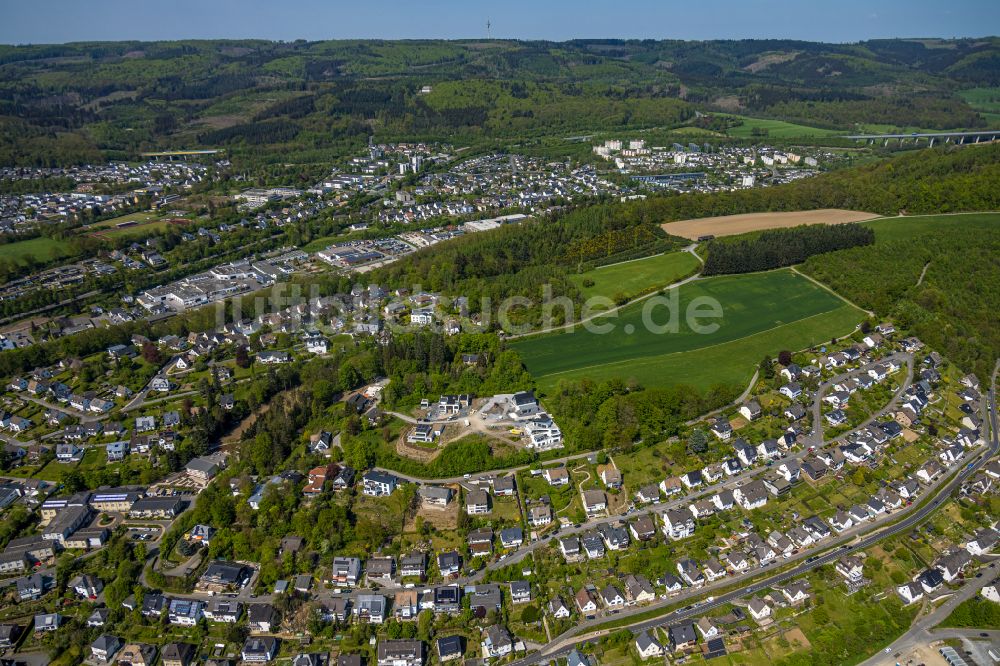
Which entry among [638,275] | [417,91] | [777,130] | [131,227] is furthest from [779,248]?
[417,91]

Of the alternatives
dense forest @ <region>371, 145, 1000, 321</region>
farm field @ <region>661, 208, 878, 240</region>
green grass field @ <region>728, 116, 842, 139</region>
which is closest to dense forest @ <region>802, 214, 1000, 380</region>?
dense forest @ <region>371, 145, 1000, 321</region>

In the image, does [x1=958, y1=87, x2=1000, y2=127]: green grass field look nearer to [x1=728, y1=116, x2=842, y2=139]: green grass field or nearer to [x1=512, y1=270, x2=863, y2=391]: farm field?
[x1=728, y1=116, x2=842, y2=139]: green grass field

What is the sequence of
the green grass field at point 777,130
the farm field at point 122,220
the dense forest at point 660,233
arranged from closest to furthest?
the dense forest at point 660,233 → the farm field at point 122,220 → the green grass field at point 777,130

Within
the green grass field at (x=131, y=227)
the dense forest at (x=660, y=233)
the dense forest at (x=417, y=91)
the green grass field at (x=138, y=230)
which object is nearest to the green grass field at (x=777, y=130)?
the dense forest at (x=417, y=91)

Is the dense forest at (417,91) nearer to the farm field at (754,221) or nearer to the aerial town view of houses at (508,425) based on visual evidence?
the aerial town view of houses at (508,425)

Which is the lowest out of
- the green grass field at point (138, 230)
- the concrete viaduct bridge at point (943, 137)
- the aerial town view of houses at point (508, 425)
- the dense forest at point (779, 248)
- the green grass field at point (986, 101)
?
the aerial town view of houses at point (508, 425)

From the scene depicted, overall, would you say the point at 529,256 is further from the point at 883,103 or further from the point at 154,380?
the point at 883,103
